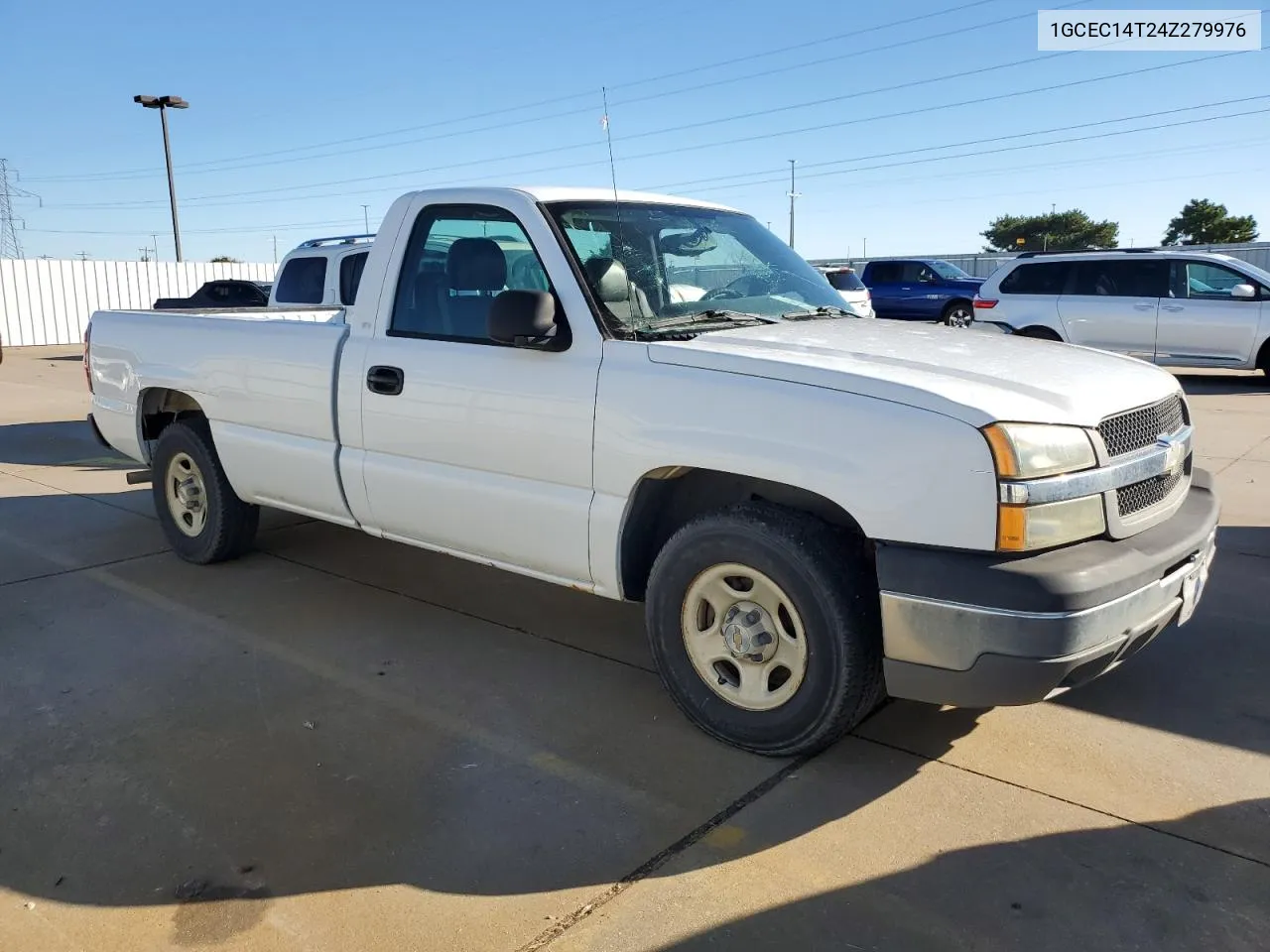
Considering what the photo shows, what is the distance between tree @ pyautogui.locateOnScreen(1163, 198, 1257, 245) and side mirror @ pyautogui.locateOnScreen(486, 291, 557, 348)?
64708mm

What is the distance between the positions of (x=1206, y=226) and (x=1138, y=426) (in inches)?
2749

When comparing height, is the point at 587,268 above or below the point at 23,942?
above

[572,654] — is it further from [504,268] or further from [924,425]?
[924,425]

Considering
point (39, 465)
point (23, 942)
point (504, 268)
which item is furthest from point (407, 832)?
point (39, 465)

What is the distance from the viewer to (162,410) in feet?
19.3

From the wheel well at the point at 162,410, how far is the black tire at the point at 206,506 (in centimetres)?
10

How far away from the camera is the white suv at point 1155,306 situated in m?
13.5

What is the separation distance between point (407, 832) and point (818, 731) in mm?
1333

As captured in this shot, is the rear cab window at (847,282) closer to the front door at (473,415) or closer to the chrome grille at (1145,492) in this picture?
the front door at (473,415)

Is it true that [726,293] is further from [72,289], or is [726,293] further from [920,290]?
[72,289]

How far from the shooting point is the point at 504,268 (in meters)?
4.18

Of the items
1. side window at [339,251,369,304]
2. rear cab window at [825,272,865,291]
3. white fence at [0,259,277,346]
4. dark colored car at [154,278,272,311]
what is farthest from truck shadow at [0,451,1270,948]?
white fence at [0,259,277,346]

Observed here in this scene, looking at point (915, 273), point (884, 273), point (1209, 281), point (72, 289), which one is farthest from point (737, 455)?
point (72, 289)

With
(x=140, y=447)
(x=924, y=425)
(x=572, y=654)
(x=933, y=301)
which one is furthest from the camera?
(x=933, y=301)
